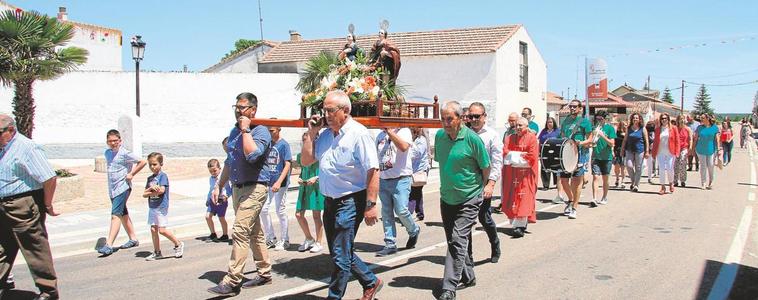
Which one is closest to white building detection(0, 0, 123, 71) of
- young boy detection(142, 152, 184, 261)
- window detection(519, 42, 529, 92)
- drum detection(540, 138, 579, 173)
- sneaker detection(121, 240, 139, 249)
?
window detection(519, 42, 529, 92)

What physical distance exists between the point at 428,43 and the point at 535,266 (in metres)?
23.2

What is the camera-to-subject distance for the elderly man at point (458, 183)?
556cm

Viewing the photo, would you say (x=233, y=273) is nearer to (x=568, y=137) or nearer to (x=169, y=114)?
(x=568, y=137)

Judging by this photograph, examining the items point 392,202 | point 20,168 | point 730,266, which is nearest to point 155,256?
point 20,168

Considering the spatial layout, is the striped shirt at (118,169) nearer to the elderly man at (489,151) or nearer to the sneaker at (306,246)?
the sneaker at (306,246)

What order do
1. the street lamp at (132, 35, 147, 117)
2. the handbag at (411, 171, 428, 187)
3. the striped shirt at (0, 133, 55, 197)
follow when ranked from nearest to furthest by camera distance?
the striped shirt at (0, 133, 55, 197) < the handbag at (411, 171, 428, 187) < the street lamp at (132, 35, 147, 117)

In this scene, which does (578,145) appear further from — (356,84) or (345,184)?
(345,184)

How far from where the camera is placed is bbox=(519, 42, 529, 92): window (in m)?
30.1

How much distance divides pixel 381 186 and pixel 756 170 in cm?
1803

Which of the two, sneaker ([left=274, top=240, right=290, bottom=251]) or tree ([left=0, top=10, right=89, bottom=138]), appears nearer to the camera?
sneaker ([left=274, top=240, right=290, bottom=251])

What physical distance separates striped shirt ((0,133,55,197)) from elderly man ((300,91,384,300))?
2567 millimetres

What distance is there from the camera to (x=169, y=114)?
83.9 feet

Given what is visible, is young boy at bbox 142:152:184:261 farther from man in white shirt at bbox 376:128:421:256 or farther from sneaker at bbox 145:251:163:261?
man in white shirt at bbox 376:128:421:256

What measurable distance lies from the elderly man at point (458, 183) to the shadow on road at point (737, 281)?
230 centimetres
